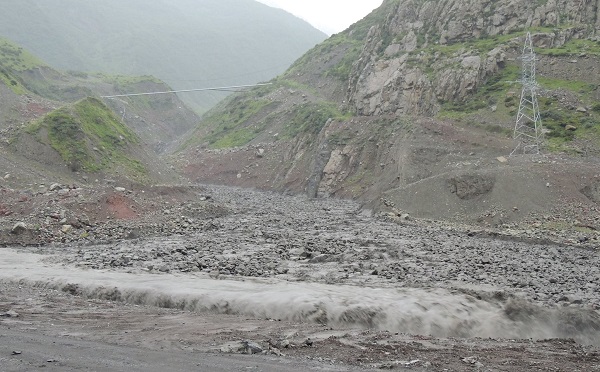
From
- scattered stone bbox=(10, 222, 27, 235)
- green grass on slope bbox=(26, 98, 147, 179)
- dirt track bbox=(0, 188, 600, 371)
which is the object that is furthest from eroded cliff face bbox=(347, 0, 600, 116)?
scattered stone bbox=(10, 222, 27, 235)

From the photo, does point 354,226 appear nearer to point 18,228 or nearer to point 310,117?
point 18,228

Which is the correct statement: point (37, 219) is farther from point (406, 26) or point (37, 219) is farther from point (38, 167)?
point (406, 26)

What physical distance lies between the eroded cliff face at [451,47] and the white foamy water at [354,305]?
4956cm

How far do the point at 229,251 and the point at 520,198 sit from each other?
22.5 meters

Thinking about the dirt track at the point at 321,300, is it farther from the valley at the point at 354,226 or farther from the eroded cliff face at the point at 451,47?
the eroded cliff face at the point at 451,47

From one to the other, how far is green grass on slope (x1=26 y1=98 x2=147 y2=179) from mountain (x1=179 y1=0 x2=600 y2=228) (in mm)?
22448

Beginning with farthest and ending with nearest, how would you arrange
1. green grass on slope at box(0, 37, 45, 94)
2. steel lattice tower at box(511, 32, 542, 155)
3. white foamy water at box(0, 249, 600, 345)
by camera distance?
green grass on slope at box(0, 37, 45, 94), steel lattice tower at box(511, 32, 542, 155), white foamy water at box(0, 249, 600, 345)

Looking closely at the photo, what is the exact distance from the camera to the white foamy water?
15.1m

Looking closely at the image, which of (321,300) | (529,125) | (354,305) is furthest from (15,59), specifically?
(354,305)

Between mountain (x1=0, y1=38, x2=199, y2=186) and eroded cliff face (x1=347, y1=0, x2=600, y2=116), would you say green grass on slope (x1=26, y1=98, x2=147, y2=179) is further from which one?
eroded cliff face (x1=347, y1=0, x2=600, y2=116)

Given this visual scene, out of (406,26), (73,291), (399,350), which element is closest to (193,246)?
(73,291)

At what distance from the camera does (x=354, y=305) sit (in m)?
16.0

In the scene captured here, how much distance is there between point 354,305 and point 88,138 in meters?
37.8

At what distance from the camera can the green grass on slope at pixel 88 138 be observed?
146 ft
